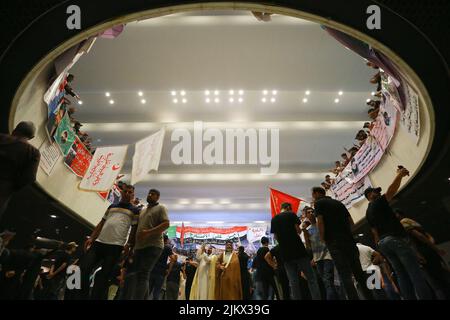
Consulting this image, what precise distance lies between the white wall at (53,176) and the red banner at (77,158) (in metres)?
0.11

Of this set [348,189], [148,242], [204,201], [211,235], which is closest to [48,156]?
[148,242]

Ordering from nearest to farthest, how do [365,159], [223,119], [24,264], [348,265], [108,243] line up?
[348,265]
[108,243]
[24,264]
[365,159]
[223,119]

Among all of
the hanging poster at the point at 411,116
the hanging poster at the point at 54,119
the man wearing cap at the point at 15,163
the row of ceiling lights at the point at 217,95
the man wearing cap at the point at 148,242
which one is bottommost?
the man wearing cap at the point at 148,242

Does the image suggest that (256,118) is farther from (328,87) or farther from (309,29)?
(309,29)

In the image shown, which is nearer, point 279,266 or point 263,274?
point 279,266

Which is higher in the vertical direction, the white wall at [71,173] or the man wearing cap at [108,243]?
the white wall at [71,173]

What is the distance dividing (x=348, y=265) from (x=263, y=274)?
2.36 metres

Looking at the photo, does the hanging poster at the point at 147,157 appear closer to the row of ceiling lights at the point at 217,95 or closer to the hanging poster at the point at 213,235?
the row of ceiling lights at the point at 217,95

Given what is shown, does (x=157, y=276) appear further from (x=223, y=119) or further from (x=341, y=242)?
(x=223, y=119)

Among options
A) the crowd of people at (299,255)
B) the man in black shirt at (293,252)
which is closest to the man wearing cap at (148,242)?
the crowd of people at (299,255)

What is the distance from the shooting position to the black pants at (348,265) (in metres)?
3.38

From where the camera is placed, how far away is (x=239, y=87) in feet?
31.7

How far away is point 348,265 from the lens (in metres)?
3.50
